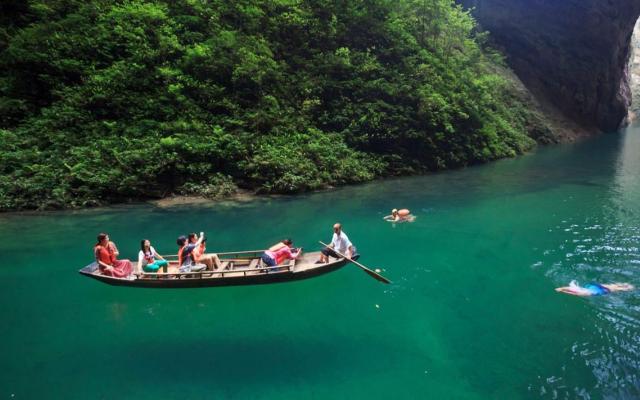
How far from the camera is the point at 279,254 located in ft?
38.2

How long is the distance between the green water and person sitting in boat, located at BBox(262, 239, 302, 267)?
722mm

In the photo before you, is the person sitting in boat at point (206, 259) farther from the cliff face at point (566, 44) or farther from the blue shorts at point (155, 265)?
the cliff face at point (566, 44)

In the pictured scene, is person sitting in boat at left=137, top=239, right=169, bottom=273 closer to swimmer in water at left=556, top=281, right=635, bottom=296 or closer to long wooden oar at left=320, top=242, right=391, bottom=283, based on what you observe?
long wooden oar at left=320, top=242, right=391, bottom=283

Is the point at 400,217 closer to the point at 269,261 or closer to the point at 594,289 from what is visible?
the point at 269,261

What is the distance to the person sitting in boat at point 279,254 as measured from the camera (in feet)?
36.9

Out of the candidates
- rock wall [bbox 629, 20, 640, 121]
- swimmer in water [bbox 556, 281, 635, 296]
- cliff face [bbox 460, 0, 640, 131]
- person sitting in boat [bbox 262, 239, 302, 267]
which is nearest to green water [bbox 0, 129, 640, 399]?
swimmer in water [bbox 556, 281, 635, 296]

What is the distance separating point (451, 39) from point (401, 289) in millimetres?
34712

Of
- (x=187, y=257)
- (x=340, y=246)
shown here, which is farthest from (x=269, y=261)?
(x=187, y=257)

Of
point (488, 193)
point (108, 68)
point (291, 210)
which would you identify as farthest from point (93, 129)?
point (488, 193)

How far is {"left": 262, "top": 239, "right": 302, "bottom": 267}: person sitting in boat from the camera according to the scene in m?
11.2

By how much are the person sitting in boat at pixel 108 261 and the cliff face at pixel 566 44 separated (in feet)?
181

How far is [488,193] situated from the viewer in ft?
71.1

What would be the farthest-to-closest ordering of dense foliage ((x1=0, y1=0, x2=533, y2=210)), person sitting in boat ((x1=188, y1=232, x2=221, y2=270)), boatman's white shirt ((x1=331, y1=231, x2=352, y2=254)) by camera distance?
dense foliage ((x1=0, y1=0, x2=533, y2=210)), boatman's white shirt ((x1=331, y1=231, x2=352, y2=254)), person sitting in boat ((x1=188, y1=232, x2=221, y2=270))

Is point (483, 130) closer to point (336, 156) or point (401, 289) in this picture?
point (336, 156)
